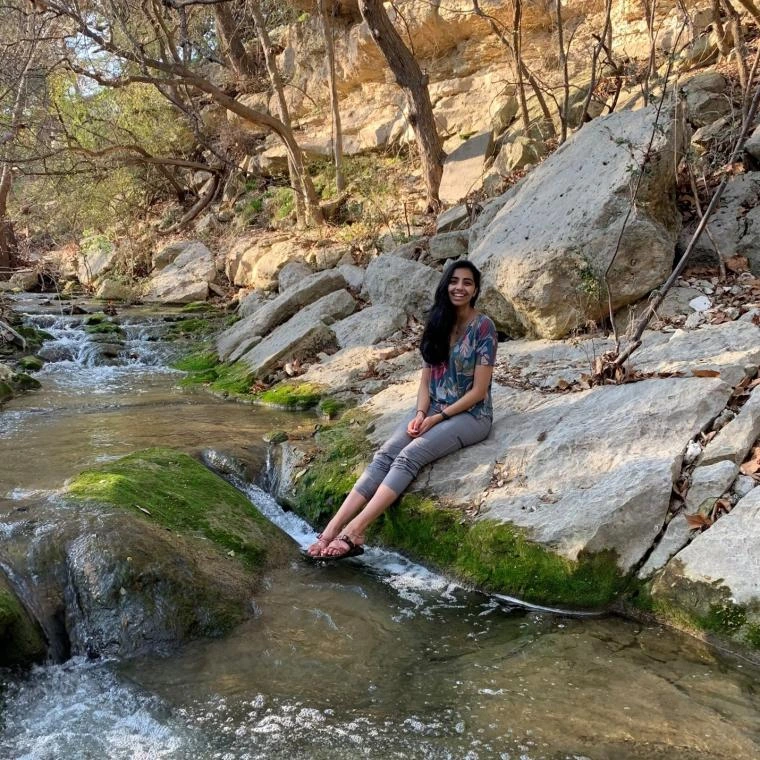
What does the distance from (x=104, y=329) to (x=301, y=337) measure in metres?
5.84

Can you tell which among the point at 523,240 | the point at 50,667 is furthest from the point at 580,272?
the point at 50,667

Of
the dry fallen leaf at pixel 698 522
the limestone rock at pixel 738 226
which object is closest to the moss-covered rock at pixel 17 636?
the dry fallen leaf at pixel 698 522

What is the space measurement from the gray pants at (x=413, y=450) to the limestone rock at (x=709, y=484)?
147 centimetres

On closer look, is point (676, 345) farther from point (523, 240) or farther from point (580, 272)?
point (523, 240)

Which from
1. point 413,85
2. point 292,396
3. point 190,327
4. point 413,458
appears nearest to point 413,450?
point 413,458

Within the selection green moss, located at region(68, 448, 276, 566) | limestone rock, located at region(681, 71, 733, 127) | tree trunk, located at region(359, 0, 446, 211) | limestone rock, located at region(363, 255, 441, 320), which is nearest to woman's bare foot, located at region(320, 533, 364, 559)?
green moss, located at region(68, 448, 276, 566)

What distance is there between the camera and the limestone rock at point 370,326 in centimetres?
866

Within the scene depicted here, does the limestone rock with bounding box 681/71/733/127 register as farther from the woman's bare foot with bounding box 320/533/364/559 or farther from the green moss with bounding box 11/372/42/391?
the green moss with bounding box 11/372/42/391

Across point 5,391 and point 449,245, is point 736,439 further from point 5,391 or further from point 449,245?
point 5,391

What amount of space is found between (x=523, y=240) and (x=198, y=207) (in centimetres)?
1637

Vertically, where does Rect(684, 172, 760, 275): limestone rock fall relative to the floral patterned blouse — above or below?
above

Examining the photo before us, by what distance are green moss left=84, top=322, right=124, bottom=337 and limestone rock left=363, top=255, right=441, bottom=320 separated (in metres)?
6.08

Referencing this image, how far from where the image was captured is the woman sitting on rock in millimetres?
4602

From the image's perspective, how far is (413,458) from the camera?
468cm
